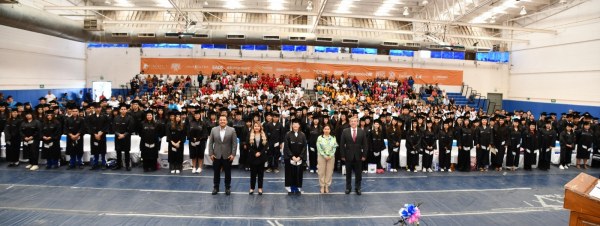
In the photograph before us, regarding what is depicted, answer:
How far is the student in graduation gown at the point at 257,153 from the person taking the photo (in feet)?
23.2

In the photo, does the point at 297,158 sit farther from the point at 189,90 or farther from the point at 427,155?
the point at 189,90

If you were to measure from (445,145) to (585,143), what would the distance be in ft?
17.1

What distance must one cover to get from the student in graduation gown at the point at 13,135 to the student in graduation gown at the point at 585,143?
56.1 ft

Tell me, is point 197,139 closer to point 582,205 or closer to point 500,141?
point 582,205

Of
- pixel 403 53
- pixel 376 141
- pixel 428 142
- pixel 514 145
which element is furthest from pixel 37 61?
pixel 403 53

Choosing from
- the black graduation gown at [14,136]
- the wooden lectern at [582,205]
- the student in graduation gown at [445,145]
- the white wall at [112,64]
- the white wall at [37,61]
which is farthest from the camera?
the white wall at [112,64]

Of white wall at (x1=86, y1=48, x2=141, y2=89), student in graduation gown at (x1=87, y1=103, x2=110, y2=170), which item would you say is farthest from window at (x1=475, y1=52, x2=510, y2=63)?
student in graduation gown at (x1=87, y1=103, x2=110, y2=170)

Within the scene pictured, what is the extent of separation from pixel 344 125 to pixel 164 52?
20.3m

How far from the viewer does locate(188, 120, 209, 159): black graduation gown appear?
350 inches

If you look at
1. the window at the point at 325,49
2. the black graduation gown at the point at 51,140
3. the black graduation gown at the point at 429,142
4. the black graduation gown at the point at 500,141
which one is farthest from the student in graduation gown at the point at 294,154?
the window at the point at 325,49

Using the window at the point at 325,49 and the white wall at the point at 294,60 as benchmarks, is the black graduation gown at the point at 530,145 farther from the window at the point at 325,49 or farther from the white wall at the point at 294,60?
the window at the point at 325,49

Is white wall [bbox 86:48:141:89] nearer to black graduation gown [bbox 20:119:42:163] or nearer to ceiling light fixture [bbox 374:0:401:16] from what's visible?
black graduation gown [bbox 20:119:42:163]

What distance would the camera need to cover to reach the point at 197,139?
8.91m

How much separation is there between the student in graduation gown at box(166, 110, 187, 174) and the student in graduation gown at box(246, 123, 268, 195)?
2.51m
